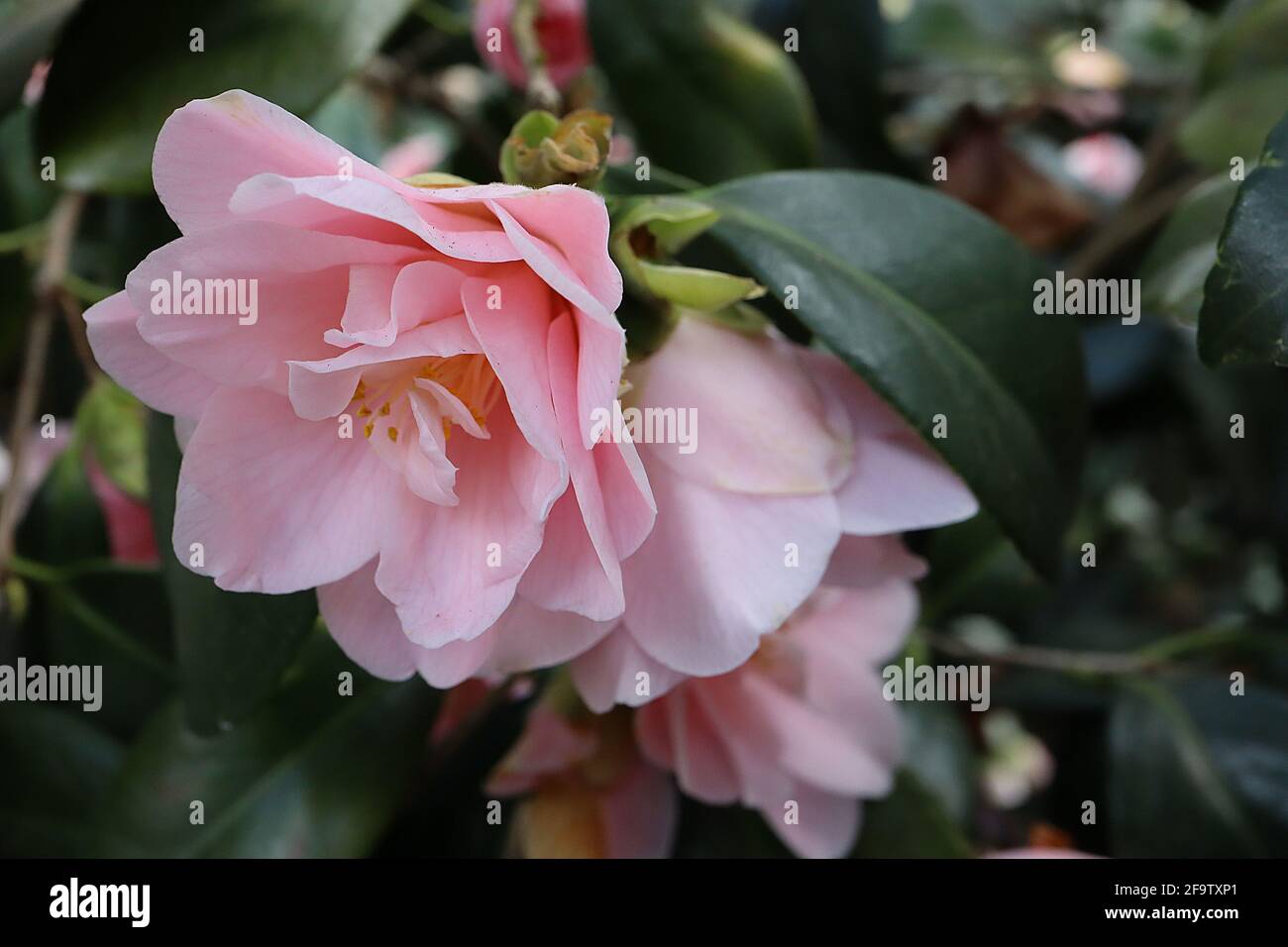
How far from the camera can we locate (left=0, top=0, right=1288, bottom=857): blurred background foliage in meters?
0.57

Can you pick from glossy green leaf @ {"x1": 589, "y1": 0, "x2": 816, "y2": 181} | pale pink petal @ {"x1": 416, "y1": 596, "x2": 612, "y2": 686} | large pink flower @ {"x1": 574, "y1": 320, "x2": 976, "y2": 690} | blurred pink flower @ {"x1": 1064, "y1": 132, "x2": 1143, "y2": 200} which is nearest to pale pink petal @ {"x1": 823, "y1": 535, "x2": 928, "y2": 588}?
large pink flower @ {"x1": 574, "y1": 320, "x2": 976, "y2": 690}

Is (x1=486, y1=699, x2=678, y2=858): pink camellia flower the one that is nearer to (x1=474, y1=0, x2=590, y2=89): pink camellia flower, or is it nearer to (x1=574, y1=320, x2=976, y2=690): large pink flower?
(x1=574, y1=320, x2=976, y2=690): large pink flower

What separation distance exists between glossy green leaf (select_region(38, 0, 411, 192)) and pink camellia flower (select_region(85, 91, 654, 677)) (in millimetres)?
216

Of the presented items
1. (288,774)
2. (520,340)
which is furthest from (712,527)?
(288,774)

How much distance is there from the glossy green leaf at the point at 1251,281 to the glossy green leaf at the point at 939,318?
0.10 meters

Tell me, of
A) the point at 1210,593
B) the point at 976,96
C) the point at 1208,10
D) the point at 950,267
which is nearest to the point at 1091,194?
the point at 976,96

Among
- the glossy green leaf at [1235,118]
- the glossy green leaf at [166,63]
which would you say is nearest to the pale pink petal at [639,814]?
the glossy green leaf at [166,63]

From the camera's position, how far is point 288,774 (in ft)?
2.19

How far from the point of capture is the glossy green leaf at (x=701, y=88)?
0.73 meters

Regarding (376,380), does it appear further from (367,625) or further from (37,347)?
(37,347)

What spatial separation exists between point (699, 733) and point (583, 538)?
249 mm

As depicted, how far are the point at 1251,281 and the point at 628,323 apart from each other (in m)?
0.27
